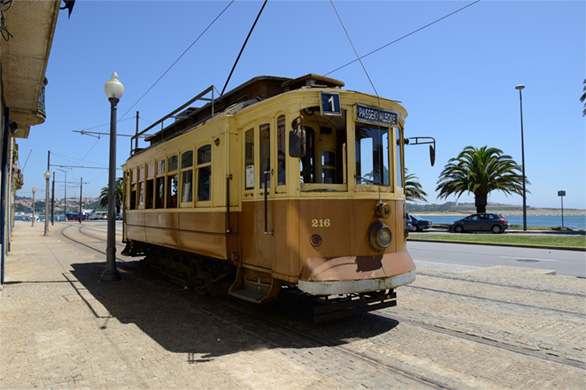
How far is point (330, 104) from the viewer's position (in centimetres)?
531

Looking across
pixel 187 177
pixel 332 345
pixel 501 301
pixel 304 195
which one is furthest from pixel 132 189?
pixel 501 301

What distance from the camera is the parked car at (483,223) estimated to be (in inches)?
1100

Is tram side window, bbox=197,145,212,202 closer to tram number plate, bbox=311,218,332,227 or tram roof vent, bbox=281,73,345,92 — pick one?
tram roof vent, bbox=281,73,345,92

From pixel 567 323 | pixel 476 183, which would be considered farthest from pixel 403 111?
pixel 476 183

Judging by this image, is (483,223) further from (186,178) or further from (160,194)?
(186,178)

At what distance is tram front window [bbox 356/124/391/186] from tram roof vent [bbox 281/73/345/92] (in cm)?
92

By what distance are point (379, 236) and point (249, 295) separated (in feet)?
6.65

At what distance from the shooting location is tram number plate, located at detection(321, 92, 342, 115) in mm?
5281

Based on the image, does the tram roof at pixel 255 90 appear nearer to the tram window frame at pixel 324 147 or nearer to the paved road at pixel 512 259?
the tram window frame at pixel 324 147

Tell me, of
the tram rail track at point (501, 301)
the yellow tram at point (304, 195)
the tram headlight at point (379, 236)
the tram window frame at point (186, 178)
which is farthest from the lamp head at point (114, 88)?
the tram rail track at point (501, 301)

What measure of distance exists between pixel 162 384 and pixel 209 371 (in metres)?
0.48

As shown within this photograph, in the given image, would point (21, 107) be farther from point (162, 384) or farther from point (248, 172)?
point (162, 384)

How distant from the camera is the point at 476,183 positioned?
32.6m

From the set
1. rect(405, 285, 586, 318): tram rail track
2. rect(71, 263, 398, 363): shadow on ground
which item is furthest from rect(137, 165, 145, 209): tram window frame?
rect(405, 285, 586, 318): tram rail track
